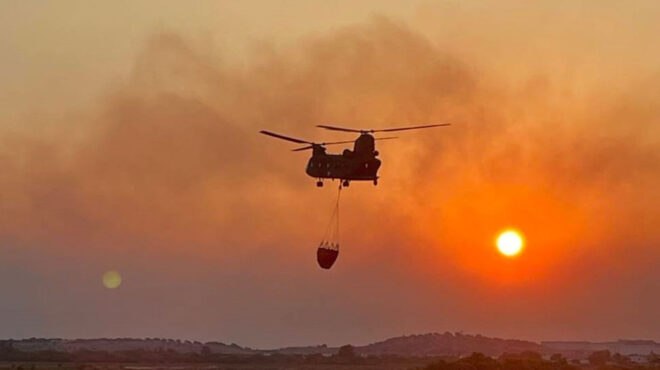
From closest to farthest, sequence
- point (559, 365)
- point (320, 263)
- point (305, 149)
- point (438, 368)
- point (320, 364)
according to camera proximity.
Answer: point (320, 263) < point (305, 149) < point (438, 368) < point (559, 365) < point (320, 364)

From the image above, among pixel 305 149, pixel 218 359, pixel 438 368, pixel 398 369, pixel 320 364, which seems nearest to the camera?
pixel 305 149

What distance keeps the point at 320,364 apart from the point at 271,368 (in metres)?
17.3

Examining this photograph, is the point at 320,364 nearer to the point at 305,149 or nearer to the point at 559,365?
the point at 559,365

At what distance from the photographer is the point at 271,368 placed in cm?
15112

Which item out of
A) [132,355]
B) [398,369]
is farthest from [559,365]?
[132,355]

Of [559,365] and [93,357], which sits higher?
[93,357]

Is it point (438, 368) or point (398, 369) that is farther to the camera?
point (398, 369)

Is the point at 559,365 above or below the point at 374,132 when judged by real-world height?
below

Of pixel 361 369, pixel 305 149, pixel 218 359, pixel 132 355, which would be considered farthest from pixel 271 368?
pixel 305 149

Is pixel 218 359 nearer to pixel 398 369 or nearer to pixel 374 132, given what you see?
pixel 398 369

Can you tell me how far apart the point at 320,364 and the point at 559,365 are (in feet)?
199

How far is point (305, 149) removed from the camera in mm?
77125

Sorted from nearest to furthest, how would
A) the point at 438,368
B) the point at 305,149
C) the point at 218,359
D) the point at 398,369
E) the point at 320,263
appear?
the point at 320,263
the point at 305,149
the point at 438,368
the point at 398,369
the point at 218,359

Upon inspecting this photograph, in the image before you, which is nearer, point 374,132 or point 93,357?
point 374,132
